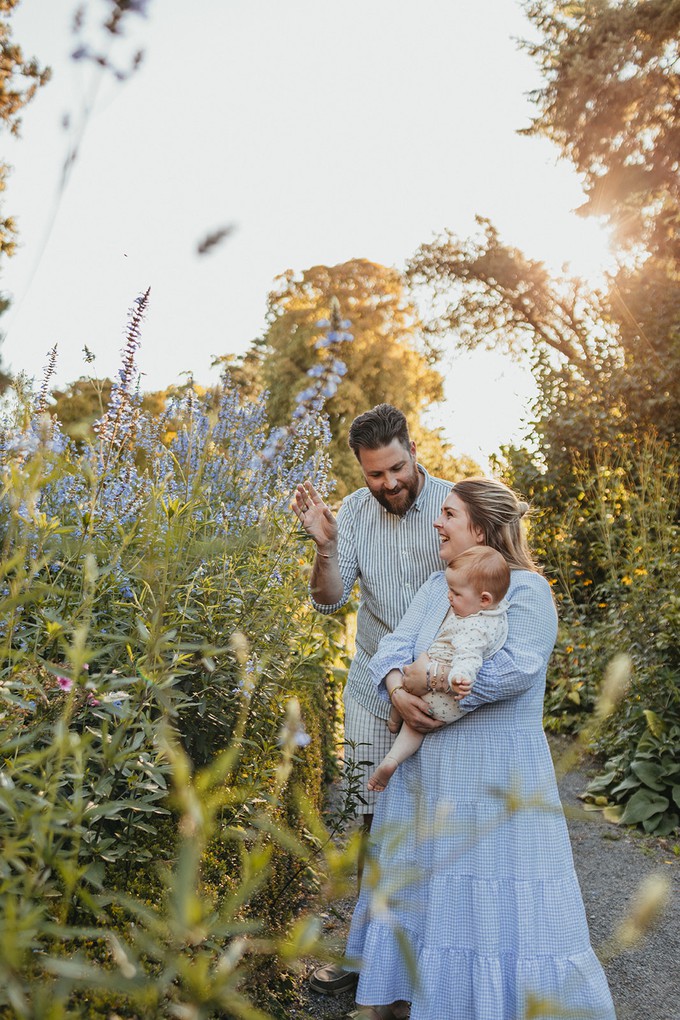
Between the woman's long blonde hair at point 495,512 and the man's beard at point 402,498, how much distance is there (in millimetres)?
522

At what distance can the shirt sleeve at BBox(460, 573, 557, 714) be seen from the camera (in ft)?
8.16

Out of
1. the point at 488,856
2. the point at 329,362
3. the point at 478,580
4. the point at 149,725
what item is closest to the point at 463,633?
the point at 478,580

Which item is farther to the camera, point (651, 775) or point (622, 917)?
point (651, 775)

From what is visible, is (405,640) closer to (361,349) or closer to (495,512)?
(495,512)

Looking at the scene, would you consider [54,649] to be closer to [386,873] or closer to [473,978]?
[473,978]

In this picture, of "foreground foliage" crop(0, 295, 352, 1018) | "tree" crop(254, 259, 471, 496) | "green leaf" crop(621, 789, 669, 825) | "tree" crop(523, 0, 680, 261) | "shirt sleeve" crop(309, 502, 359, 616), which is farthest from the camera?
"tree" crop(254, 259, 471, 496)

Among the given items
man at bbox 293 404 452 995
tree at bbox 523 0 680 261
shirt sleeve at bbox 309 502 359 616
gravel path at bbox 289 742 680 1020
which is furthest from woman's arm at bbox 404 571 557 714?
tree at bbox 523 0 680 261

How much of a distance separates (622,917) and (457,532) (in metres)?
2.33

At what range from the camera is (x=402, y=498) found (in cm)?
332

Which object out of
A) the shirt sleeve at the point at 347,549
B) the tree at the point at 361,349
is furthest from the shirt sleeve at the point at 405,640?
the tree at the point at 361,349

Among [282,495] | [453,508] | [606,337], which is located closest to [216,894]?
[453,508]

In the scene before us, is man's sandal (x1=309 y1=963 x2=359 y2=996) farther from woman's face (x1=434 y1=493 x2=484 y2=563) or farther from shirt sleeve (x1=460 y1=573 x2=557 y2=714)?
woman's face (x1=434 y1=493 x2=484 y2=563)

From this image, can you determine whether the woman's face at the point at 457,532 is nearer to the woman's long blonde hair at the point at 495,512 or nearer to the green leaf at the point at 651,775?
the woman's long blonde hair at the point at 495,512

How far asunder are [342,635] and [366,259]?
1491cm
